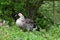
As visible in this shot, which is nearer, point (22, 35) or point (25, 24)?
point (22, 35)

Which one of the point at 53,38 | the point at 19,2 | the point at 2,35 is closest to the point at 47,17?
the point at 19,2

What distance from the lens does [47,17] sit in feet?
35.5

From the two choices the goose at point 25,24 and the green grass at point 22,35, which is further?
the goose at point 25,24

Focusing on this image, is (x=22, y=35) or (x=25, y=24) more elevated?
(x=22, y=35)

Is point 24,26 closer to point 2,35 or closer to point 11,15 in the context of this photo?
point 11,15

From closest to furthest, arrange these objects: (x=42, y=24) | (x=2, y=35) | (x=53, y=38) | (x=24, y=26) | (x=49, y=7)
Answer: (x=2, y=35) < (x=53, y=38) < (x=24, y=26) < (x=42, y=24) < (x=49, y=7)

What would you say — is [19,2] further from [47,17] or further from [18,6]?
[47,17]

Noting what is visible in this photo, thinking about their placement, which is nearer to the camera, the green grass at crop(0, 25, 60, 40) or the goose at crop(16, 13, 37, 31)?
the green grass at crop(0, 25, 60, 40)

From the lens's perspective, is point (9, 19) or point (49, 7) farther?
point (49, 7)

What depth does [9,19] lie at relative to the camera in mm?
A: 9719

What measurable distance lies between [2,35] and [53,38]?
241cm

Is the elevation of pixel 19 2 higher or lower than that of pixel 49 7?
higher

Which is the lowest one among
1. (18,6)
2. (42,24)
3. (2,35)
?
(42,24)

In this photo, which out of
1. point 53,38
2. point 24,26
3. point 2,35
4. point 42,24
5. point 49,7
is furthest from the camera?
point 49,7
